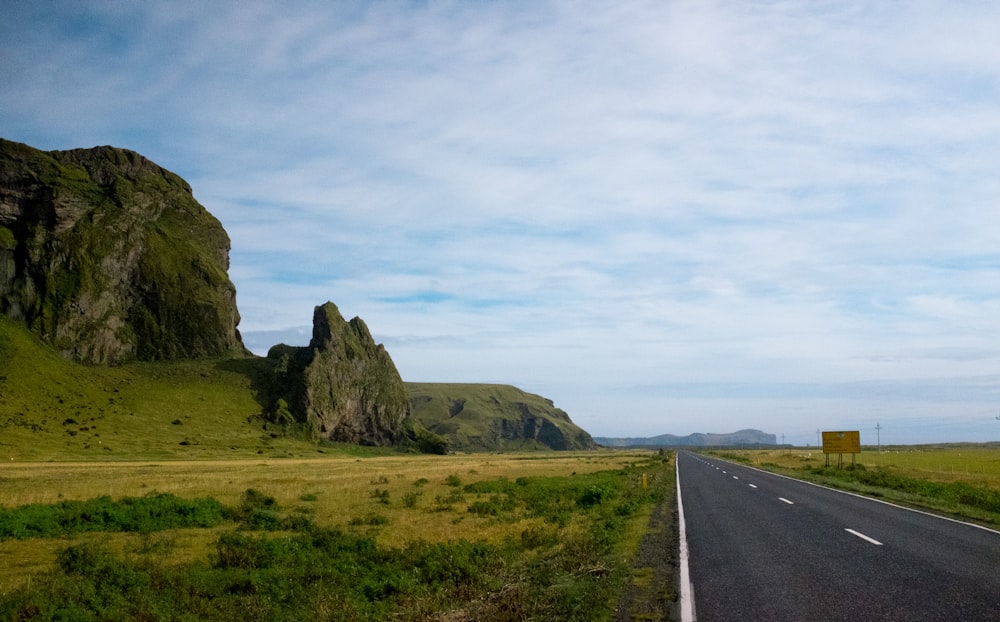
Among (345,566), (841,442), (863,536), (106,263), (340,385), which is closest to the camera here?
(345,566)

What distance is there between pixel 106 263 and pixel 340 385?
5615 cm

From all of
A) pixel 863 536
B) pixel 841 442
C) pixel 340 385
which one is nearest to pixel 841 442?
pixel 841 442

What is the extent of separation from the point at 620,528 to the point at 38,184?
515 feet

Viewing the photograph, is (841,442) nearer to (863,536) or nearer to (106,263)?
(863,536)

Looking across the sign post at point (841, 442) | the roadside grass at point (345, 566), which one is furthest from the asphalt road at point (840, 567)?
the sign post at point (841, 442)

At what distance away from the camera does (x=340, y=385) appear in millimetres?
162375

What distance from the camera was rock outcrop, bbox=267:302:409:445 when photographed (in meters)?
147

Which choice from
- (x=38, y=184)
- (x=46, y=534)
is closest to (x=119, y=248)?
(x=38, y=184)

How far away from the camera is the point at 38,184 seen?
5438 inches

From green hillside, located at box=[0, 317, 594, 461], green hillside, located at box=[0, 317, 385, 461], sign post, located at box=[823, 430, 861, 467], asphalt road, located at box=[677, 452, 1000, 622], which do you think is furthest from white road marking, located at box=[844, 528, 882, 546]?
green hillside, located at box=[0, 317, 385, 461]

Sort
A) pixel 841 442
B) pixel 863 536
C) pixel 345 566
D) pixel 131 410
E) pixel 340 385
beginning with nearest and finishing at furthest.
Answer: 1. pixel 345 566
2. pixel 863 536
3. pixel 841 442
4. pixel 131 410
5. pixel 340 385

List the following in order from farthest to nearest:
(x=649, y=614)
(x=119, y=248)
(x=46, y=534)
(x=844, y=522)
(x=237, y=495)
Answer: (x=119, y=248) → (x=237, y=495) → (x=46, y=534) → (x=844, y=522) → (x=649, y=614)

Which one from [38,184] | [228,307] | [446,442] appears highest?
[38,184]

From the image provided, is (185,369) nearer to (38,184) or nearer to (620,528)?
(38,184)
